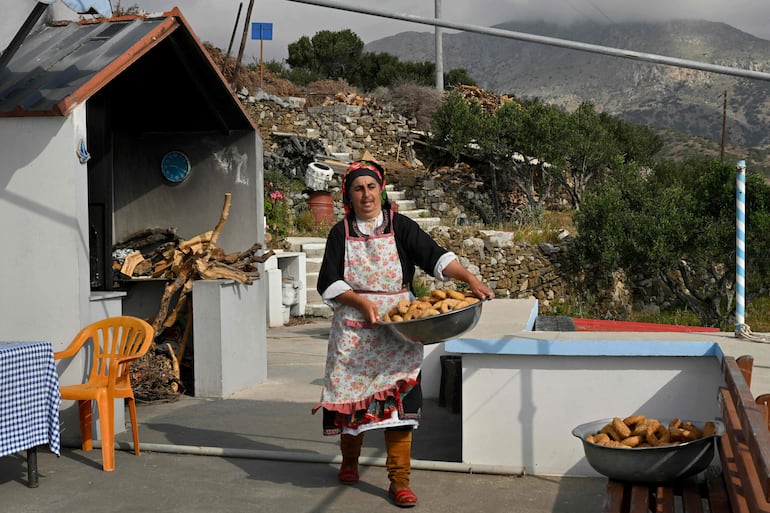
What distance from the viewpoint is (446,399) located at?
26.1 feet

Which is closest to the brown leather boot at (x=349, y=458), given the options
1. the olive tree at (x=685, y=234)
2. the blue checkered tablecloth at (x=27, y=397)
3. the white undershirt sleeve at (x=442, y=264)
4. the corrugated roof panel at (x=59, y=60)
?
the white undershirt sleeve at (x=442, y=264)

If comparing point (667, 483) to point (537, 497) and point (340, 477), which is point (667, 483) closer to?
point (537, 497)

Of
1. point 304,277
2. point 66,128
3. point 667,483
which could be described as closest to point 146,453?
point 66,128

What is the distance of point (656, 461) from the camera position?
14.3ft

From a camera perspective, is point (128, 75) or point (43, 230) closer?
point (43, 230)

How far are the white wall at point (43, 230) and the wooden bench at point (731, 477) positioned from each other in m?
4.02

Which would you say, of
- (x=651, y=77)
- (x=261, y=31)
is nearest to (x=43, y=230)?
(x=261, y=31)

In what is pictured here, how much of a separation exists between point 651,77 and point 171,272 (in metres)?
133

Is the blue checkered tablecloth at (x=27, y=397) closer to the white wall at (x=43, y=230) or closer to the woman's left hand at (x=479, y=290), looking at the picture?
the white wall at (x=43, y=230)

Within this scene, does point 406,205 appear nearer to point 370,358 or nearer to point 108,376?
point 108,376

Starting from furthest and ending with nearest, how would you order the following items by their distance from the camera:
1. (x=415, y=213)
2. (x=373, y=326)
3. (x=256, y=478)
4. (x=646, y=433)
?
(x=415, y=213), (x=256, y=478), (x=373, y=326), (x=646, y=433)

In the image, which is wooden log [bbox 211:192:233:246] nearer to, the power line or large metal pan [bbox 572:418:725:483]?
the power line

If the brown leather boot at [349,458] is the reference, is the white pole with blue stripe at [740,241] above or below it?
above

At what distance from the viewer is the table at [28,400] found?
5312mm
